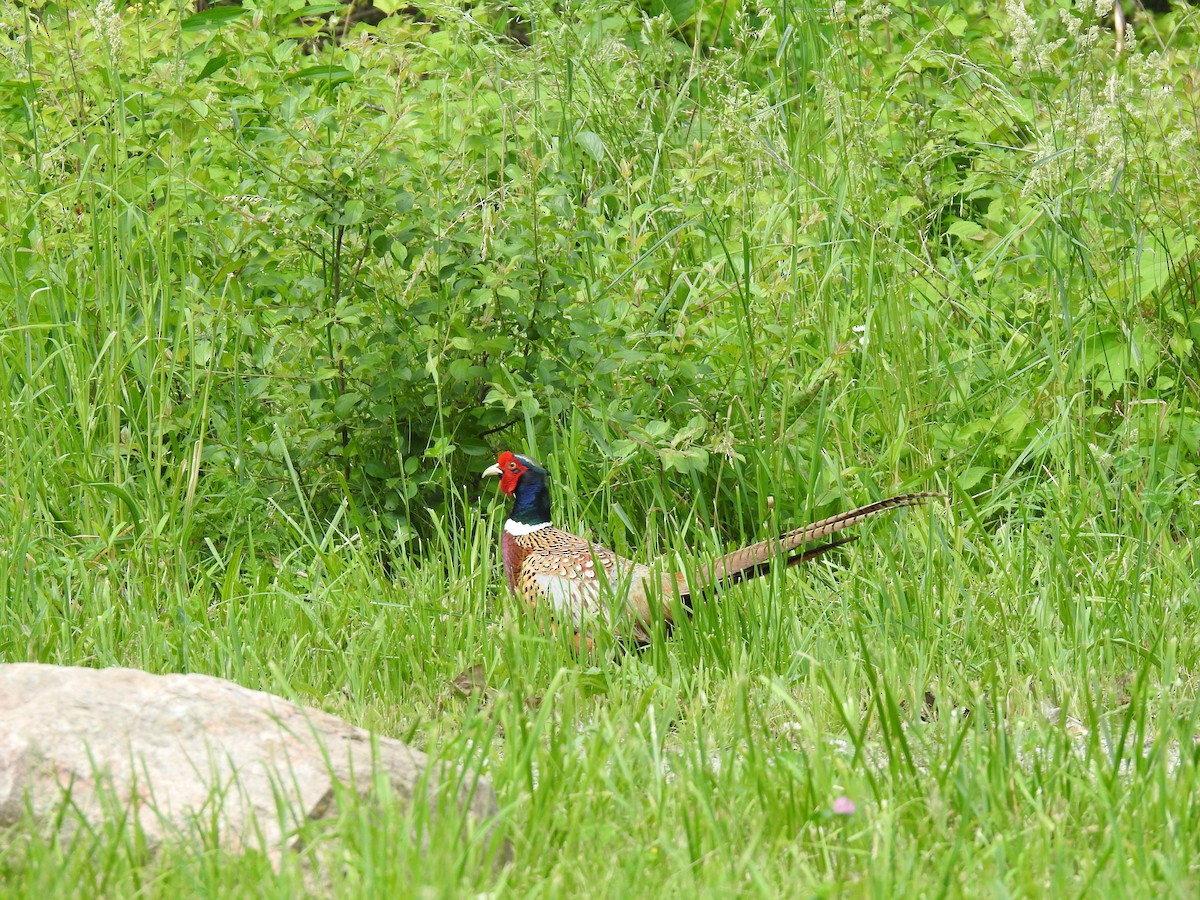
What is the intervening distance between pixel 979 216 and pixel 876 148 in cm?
75

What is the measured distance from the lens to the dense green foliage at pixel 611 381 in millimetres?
3553

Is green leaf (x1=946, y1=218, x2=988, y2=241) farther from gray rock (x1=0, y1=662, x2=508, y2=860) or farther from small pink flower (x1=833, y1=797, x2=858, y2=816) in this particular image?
gray rock (x1=0, y1=662, x2=508, y2=860)

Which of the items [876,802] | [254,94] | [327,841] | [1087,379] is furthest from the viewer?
[254,94]

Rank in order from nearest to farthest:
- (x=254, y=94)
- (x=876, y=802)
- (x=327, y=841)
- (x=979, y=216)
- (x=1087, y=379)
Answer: (x=327, y=841), (x=876, y=802), (x=1087, y=379), (x=254, y=94), (x=979, y=216)

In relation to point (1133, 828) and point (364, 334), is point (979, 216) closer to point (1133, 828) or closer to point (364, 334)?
point (364, 334)

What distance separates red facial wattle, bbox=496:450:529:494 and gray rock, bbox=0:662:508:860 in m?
2.04

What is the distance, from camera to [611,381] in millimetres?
4609

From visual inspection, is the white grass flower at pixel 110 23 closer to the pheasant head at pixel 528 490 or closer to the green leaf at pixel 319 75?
the pheasant head at pixel 528 490

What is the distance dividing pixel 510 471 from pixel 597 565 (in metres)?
0.88

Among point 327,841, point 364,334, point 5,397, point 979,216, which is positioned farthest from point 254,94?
point 327,841

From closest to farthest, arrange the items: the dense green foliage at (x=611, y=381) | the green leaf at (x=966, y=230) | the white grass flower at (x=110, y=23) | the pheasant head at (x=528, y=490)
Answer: the dense green foliage at (x=611, y=381) < the white grass flower at (x=110, y=23) < the pheasant head at (x=528, y=490) < the green leaf at (x=966, y=230)

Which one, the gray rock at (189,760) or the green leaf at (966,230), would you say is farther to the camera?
the green leaf at (966,230)

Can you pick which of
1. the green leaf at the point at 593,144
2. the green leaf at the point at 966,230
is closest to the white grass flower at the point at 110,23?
the green leaf at the point at 593,144

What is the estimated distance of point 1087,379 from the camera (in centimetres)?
496
